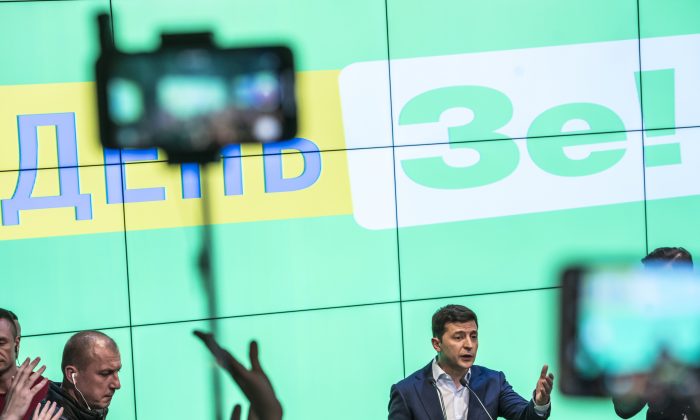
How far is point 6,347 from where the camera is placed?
4629 mm

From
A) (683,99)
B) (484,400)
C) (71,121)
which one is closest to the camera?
(484,400)

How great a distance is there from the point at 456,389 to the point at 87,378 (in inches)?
68.6

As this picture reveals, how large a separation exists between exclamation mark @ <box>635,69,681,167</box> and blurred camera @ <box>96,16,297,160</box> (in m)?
2.26

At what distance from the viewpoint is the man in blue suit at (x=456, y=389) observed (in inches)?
201

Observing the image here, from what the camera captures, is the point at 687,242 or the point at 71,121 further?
the point at 687,242

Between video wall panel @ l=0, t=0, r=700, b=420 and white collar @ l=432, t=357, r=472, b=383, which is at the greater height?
video wall panel @ l=0, t=0, r=700, b=420

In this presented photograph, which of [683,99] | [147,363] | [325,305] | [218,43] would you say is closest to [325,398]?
[325,305]

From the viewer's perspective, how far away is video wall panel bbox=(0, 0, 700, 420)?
6566mm

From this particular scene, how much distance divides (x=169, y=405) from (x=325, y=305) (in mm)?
1116

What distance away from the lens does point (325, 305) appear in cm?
679

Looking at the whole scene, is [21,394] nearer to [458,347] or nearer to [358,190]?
[458,347]

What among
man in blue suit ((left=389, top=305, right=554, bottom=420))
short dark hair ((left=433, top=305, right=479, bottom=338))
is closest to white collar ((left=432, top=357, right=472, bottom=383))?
man in blue suit ((left=389, top=305, right=554, bottom=420))

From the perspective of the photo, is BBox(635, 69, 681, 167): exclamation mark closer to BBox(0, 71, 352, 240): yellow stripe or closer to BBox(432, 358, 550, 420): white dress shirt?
BBox(0, 71, 352, 240): yellow stripe

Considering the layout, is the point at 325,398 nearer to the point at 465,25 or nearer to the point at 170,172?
the point at 170,172
